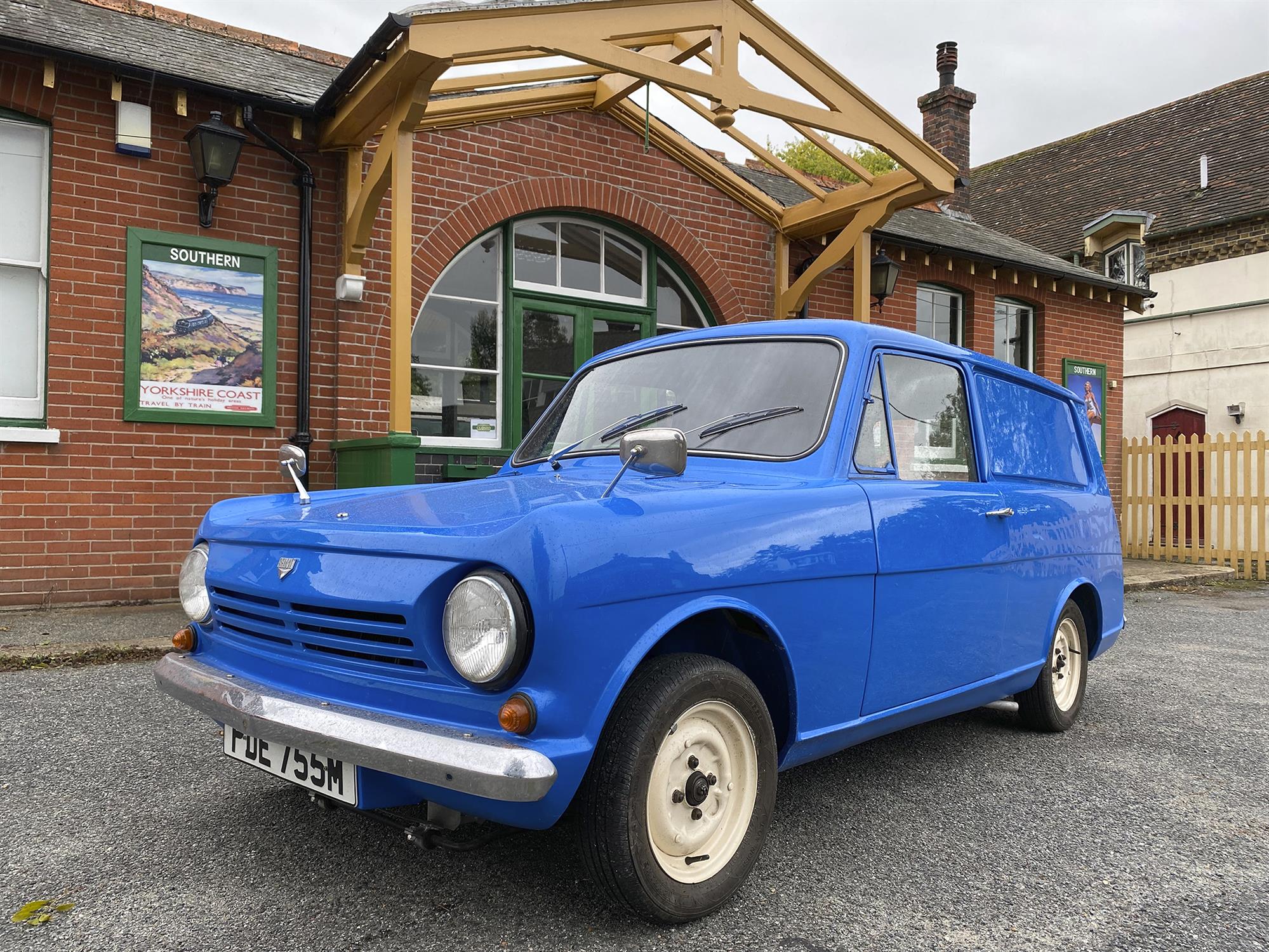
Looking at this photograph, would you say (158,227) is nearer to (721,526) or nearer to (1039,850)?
(721,526)

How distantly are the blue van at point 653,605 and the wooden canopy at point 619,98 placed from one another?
3.77m

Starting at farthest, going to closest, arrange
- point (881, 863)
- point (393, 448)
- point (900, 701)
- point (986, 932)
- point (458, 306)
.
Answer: point (458, 306) < point (393, 448) < point (900, 701) < point (881, 863) < point (986, 932)

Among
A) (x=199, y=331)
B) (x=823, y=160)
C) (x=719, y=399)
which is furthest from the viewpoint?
(x=823, y=160)

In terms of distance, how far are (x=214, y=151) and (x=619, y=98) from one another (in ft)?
13.0

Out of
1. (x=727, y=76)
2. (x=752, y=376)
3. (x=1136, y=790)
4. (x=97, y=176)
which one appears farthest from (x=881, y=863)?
(x=97, y=176)

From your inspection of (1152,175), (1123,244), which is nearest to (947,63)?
(1123,244)

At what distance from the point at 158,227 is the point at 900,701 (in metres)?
6.70

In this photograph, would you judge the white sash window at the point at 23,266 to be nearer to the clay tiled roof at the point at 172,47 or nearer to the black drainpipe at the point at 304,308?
the clay tiled roof at the point at 172,47

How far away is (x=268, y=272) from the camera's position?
304 inches

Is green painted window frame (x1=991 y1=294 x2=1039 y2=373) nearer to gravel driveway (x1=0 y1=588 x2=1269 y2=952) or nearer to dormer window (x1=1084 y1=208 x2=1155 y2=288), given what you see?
dormer window (x1=1084 y1=208 x2=1155 y2=288)

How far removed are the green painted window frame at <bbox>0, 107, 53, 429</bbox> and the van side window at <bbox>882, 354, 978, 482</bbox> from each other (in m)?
6.30

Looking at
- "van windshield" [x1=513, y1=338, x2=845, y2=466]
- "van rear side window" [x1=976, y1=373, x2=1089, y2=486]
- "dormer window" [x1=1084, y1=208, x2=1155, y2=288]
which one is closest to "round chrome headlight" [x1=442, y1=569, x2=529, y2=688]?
"van windshield" [x1=513, y1=338, x2=845, y2=466]

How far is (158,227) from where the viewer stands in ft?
24.0

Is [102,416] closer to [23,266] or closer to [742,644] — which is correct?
[23,266]
